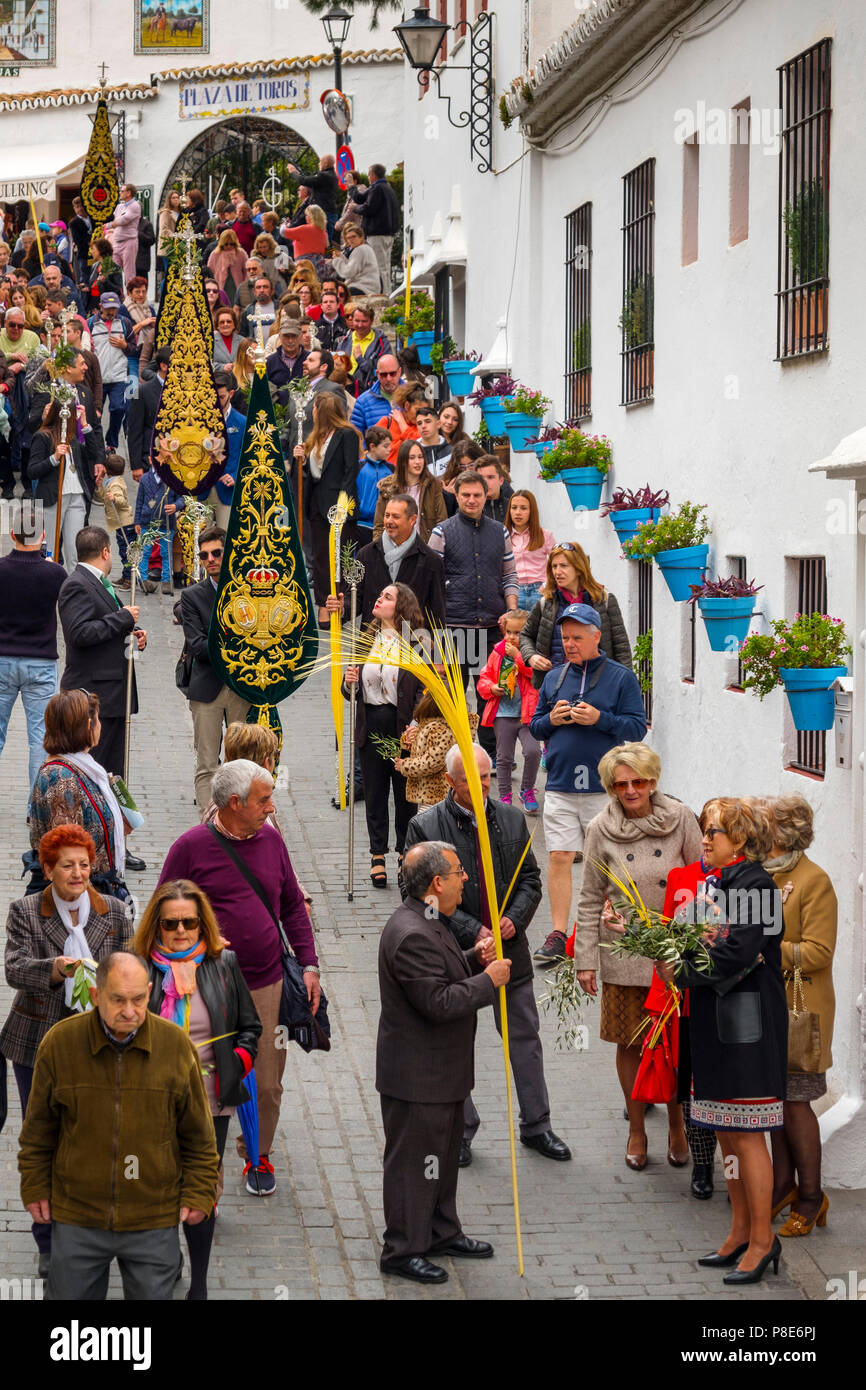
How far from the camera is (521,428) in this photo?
17.9m

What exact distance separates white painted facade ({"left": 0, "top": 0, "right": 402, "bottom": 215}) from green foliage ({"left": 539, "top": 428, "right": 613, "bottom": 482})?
28.9 meters

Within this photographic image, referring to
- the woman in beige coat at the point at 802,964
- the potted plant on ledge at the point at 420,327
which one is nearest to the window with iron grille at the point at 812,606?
the woman in beige coat at the point at 802,964

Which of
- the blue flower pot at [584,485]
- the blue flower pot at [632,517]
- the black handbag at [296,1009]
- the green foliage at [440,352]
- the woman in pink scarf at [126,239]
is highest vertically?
the woman in pink scarf at [126,239]

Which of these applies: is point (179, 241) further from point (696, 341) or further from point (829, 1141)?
point (829, 1141)

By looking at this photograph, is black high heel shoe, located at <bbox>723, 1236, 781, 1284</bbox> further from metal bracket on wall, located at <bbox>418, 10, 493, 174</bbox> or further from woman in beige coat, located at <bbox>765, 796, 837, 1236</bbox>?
metal bracket on wall, located at <bbox>418, 10, 493, 174</bbox>

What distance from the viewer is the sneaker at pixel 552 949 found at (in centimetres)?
1102

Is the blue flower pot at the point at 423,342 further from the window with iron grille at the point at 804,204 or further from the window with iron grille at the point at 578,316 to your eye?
the window with iron grille at the point at 804,204

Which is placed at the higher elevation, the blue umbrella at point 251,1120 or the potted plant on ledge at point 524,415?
the potted plant on ledge at point 524,415

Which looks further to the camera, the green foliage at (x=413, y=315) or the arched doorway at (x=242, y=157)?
the arched doorway at (x=242, y=157)

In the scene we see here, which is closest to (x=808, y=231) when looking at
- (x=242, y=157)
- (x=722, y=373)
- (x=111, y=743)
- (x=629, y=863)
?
(x=722, y=373)

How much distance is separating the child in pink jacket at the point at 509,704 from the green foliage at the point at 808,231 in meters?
3.41

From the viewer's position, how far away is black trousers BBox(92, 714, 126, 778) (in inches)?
490

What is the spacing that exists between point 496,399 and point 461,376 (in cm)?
407

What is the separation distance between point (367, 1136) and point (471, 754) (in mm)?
2081
